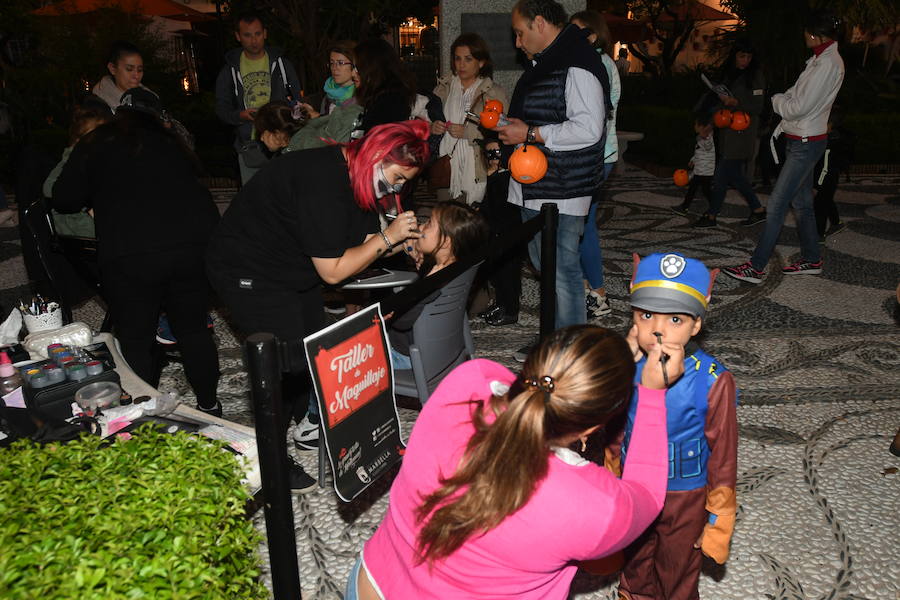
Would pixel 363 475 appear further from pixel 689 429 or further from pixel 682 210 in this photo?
pixel 682 210

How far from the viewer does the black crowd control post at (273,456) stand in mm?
1623

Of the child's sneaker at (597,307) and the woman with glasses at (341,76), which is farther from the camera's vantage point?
the child's sneaker at (597,307)

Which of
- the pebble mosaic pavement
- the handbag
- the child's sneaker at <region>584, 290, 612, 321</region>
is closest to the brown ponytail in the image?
the pebble mosaic pavement

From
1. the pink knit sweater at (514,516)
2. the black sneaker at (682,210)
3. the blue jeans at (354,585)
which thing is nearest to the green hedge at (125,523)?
the blue jeans at (354,585)

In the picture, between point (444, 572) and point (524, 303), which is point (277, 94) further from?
point (444, 572)

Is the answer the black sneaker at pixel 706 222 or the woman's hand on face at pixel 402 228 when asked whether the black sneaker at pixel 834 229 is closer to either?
the black sneaker at pixel 706 222

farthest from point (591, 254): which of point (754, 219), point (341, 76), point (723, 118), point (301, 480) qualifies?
point (754, 219)

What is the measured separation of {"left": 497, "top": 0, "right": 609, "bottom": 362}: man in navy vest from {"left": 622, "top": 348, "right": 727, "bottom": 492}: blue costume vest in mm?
1685

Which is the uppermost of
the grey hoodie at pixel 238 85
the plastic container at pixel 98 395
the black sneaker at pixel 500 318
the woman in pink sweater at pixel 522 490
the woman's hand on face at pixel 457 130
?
the grey hoodie at pixel 238 85

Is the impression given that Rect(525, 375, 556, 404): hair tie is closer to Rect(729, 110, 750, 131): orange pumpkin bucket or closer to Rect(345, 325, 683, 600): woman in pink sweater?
Rect(345, 325, 683, 600): woman in pink sweater

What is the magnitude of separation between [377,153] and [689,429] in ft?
4.66

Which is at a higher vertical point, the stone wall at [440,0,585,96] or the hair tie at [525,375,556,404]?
the stone wall at [440,0,585,96]

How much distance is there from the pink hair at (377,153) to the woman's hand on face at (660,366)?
4.05 feet

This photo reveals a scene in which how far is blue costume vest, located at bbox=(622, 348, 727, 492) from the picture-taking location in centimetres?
214
